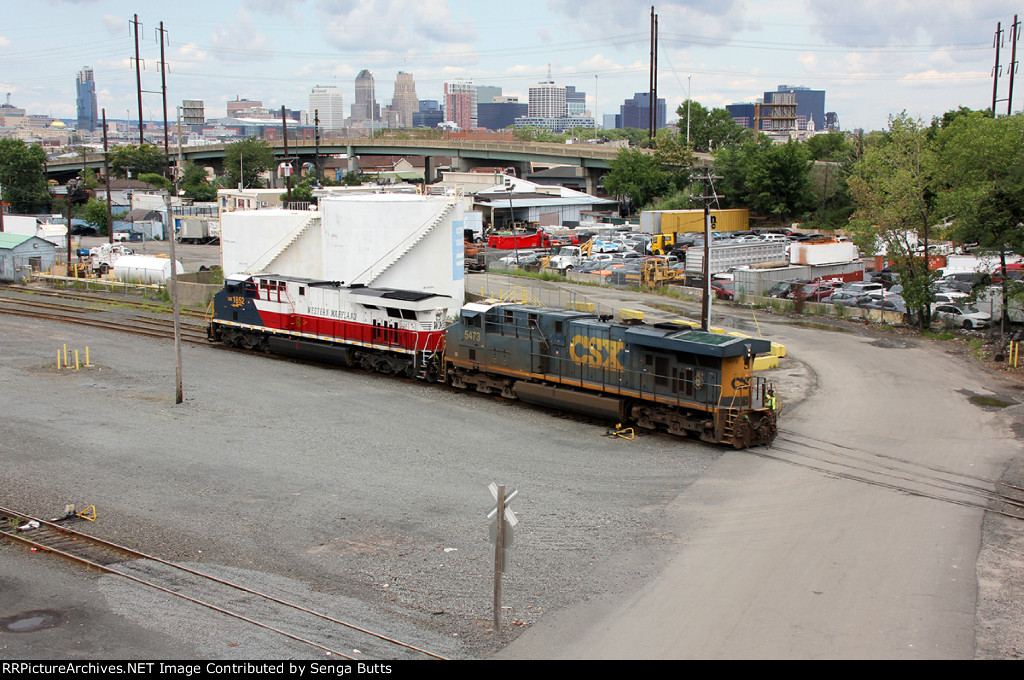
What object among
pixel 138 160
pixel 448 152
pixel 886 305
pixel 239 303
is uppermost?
pixel 448 152

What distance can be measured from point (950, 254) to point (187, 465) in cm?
4706

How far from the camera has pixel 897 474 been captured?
19.2 metres

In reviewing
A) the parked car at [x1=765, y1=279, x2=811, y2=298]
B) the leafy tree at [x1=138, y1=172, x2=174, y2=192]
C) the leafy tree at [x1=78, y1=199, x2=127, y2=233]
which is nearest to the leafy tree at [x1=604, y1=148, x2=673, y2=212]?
the parked car at [x1=765, y1=279, x2=811, y2=298]

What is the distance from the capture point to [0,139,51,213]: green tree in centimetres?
10550

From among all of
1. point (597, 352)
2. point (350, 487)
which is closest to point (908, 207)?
point (597, 352)

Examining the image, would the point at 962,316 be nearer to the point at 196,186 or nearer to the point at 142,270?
the point at 142,270

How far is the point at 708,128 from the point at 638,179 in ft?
130

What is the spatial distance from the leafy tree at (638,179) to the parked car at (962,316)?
5714cm

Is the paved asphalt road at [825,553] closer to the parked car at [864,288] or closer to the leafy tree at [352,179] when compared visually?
the parked car at [864,288]

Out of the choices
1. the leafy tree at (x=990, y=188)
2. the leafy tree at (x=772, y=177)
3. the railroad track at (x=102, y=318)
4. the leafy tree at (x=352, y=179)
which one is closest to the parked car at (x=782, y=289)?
the leafy tree at (x=990, y=188)

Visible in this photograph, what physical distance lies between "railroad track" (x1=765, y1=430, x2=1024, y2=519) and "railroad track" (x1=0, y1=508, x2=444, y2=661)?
12048mm

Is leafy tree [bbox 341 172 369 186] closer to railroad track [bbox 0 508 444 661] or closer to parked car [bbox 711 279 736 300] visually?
parked car [bbox 711 279 736 300]
